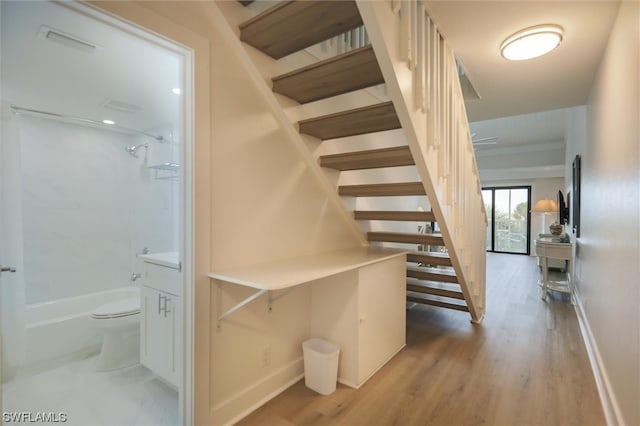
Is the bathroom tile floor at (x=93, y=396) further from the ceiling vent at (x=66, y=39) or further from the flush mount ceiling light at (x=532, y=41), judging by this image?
the flush mount ceiling light at (x=532, y=41)

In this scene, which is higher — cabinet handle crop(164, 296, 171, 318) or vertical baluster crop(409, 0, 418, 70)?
vertical baluster crop(409, 0, 418, 70)

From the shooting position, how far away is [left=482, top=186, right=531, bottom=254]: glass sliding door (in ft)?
28.9

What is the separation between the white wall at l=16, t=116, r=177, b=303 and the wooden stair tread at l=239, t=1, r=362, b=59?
2.24 m

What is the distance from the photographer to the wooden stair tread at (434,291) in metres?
3.13

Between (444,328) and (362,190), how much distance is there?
73.8 inches

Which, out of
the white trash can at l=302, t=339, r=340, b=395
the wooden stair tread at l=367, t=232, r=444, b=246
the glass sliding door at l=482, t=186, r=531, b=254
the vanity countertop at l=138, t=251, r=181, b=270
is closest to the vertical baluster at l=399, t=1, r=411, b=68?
the wooden stair tread at l=367, t=232, r=444, b=246

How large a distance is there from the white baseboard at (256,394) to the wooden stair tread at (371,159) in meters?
1.48

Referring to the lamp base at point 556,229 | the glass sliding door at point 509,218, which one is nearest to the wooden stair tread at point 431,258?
the lamp base at point 556,229

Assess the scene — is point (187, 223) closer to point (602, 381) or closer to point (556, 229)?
point (602, 381)

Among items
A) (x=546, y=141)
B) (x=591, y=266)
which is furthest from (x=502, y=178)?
(x=591, y=266)

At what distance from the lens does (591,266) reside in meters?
2.75

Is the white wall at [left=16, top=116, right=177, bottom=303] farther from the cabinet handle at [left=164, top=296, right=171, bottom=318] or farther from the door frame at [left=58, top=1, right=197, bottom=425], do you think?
the door frame at [left=58, top=1, right=197, bottom=425]

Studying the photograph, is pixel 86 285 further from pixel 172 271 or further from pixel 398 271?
pixel 398 271

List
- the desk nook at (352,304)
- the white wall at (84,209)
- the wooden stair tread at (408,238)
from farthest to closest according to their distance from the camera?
the white wall at (84,209)
the wooden stair tread at (408,238)
the desk nook at (352,304)
